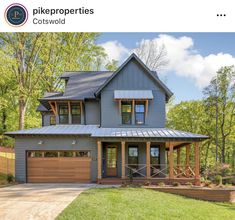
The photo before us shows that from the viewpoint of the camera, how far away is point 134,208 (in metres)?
9.27

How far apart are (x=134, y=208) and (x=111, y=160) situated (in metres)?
8.08

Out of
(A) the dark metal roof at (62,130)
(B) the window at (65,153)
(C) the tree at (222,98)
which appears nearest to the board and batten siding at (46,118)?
(A) the dark metal roof at (62,130)

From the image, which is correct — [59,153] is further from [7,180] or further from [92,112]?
[92,112]

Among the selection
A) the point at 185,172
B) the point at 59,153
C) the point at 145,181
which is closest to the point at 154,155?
the point at 185,172

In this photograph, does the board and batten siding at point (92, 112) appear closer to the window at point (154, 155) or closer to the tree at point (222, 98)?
the window at point (154, 155)

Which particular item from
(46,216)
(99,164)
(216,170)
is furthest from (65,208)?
(216,170)

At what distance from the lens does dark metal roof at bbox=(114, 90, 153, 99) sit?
16859mm

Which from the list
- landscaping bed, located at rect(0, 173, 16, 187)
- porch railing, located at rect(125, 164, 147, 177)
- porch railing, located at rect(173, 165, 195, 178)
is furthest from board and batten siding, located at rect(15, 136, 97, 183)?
porch railing, located at rect(173, 165, 195, 178)

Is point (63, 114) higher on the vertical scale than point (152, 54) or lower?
lower

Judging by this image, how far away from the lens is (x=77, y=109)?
18.8m

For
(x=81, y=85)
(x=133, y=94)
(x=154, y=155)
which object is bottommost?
(x=154, y=155)

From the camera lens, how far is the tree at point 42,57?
2341 centimetres

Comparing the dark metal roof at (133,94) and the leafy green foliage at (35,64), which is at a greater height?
the leafy green foliage at (35,64)

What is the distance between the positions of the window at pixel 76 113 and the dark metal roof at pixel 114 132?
0.93 metres
